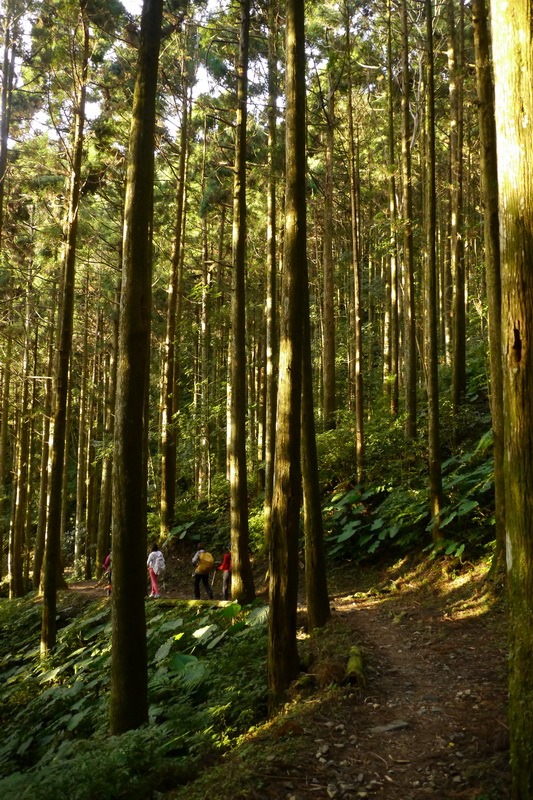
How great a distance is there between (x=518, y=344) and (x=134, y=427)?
3.99 meters

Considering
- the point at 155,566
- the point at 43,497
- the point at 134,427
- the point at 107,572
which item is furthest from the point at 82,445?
the point at 134,427

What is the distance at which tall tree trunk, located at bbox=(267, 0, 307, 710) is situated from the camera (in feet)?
20.2

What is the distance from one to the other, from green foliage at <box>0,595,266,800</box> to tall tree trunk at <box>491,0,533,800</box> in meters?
3.18

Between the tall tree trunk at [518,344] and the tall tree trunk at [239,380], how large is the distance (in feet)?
27.1

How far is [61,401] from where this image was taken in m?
11.4

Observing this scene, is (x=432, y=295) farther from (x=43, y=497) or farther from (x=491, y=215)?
(x=43, y=497)

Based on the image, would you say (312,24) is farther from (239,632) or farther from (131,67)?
(239,632)

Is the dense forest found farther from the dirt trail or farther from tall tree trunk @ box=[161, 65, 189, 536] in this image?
the dirt trail

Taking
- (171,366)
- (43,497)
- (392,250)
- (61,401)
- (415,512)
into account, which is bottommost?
(415,512)

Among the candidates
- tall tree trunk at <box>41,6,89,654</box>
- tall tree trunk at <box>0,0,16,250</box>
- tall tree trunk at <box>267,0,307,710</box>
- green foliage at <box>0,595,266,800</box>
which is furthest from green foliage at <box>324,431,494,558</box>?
tall tree trunk at <box>0,0,16,250</box>

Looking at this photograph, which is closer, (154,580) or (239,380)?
(239,380)

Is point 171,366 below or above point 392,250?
below

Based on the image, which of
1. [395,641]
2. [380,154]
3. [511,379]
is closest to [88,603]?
[395,641]

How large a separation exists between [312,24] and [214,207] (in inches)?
221
